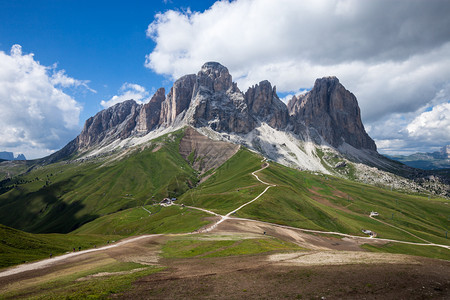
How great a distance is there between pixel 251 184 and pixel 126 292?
155609 millimetres

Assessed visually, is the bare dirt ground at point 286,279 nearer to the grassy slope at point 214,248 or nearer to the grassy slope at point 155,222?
the grassy slope at point 214,248

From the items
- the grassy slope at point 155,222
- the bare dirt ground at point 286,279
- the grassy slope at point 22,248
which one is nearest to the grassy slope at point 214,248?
the bare dirt ground at point 286,279

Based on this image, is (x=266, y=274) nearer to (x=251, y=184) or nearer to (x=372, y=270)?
(x=372, y=270)

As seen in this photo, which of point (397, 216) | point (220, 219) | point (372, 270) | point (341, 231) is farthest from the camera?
point (397, 216)

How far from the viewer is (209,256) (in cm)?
5378

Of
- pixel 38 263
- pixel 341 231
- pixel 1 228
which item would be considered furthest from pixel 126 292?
pixel 341 231

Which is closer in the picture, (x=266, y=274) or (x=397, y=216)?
(x=266, y=274)

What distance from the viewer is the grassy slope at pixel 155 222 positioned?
107000 millimetres

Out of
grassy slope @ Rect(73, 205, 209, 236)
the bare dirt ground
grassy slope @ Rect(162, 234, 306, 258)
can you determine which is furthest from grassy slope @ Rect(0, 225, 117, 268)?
grassy slope @ Rect(73, 205, 209, 236)

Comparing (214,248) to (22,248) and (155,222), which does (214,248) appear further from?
(155,222)

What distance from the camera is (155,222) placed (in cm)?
13562

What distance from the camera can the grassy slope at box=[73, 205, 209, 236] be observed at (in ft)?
351

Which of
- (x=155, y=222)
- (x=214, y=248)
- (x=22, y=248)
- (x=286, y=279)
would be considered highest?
(x=286, y=279)

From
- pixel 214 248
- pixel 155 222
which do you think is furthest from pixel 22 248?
pixel 155 222
